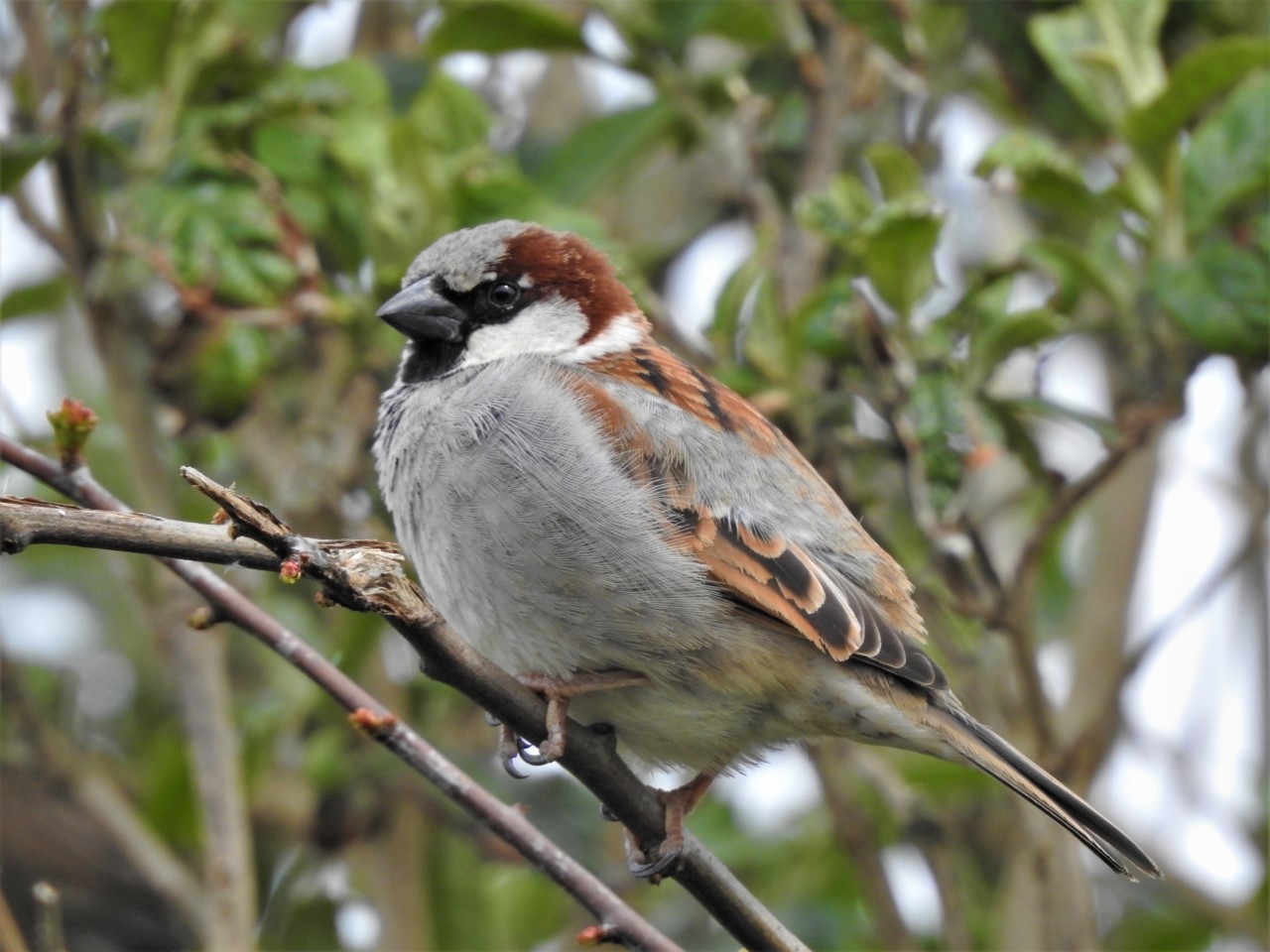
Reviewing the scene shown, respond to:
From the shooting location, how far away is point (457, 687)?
212 centimetres

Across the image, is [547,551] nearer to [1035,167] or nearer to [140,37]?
[1035,167]

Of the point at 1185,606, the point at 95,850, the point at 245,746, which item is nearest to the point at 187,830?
the point at 245,746

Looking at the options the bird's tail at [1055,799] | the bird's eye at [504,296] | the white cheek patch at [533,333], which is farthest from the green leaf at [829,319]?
the bird's tail at [1055,799]

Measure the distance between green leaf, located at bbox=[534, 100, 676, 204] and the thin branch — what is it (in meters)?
1.80

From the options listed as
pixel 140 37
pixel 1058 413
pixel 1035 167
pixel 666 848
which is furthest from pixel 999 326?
pixel 140 37

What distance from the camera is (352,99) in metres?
3.73

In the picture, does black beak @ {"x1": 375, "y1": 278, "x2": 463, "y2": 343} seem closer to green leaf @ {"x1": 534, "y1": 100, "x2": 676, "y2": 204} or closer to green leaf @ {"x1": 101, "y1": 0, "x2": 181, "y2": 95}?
green leaf @ {"x1": 534, "y1": 100, "x2": 676, "y2": 204}

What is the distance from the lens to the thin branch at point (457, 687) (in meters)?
1.93

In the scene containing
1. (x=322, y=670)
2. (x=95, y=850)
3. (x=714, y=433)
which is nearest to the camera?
(x=322, y=670)

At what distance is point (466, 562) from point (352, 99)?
4.66 feet

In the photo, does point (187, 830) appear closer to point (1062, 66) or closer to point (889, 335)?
point (889, 335)

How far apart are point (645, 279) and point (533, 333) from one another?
97 cm

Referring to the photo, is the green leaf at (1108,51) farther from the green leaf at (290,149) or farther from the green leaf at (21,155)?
the green leaf at (21,155)

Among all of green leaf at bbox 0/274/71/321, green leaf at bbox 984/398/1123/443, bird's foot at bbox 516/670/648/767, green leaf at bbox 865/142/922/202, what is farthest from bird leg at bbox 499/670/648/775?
green leaf at bbox 0/274/71/321
